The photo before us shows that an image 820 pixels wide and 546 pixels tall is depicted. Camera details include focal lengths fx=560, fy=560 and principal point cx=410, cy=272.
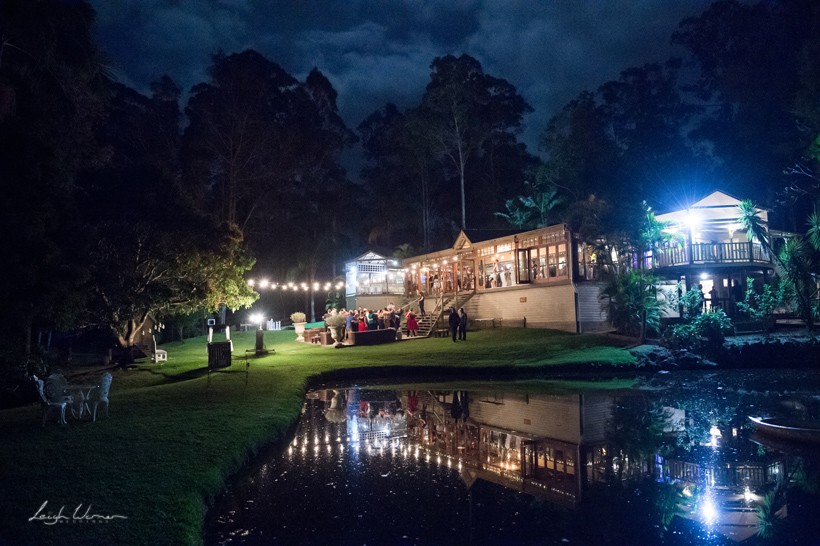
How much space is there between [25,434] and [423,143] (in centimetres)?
4416

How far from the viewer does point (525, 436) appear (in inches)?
410

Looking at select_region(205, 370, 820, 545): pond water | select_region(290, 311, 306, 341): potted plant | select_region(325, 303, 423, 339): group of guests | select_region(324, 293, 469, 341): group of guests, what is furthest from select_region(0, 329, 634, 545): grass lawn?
select_region(290, 311, 306, 341): potted plant

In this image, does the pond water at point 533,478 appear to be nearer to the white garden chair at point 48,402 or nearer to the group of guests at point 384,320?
the white garden chair at point 48,402

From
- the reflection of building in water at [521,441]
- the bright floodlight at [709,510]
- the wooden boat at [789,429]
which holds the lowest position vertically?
the bright floodlight at [709,510]

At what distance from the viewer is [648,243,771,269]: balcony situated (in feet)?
96.4

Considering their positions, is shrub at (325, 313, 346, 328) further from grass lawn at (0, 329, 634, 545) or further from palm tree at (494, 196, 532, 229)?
palm tree at (494, 196, 532, 229)

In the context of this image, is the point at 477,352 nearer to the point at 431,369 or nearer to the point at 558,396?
the point at 431,369

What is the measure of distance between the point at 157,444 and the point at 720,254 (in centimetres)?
2910

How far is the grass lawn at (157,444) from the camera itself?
6.05 meters

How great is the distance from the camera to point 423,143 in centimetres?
5081

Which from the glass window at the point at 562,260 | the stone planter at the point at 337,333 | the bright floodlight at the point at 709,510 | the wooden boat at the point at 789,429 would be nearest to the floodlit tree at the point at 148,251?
the stone planter at the point at 337,333

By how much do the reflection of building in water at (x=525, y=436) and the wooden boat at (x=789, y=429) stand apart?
279 cm

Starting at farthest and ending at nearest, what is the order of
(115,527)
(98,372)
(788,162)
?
(788,162)
(98,372)
(115,527)

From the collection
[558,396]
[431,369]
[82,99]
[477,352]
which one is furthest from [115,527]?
[82,99]
